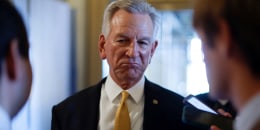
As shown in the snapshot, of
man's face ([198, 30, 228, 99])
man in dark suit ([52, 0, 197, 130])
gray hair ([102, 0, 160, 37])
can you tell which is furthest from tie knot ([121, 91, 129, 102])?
man's face ([198, 30, 228, 99])

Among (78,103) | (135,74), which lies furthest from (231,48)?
(78,103)

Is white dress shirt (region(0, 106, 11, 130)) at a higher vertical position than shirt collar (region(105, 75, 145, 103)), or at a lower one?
higher

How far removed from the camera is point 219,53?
72 cm

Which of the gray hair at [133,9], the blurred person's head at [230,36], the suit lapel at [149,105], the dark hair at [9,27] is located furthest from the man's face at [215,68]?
the gray hair at [133,9]

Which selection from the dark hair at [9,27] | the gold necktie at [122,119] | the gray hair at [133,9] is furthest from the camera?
the gray hair at [133,9]

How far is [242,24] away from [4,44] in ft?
1.28

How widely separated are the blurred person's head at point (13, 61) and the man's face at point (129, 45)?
0.82 metres

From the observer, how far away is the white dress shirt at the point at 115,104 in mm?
1511

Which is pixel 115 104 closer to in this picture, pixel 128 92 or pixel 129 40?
pixel 128 92

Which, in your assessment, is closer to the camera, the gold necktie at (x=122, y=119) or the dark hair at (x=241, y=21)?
the dark hair at (x=241, y=21)

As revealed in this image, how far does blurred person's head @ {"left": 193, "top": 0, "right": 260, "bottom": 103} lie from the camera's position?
0.69 m

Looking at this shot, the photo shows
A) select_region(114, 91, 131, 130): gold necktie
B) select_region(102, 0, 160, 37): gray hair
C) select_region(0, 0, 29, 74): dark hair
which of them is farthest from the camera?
select_region(102, 0, 160, 37): gray hair

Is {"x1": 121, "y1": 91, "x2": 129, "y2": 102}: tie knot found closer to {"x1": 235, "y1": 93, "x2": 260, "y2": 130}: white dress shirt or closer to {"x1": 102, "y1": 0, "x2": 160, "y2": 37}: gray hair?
{"x1": 102, "y1": 0, "x2": 160, "y2": 37}: gray hair

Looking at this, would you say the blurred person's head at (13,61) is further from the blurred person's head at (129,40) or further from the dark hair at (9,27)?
the blurred person's head at (129,40)
